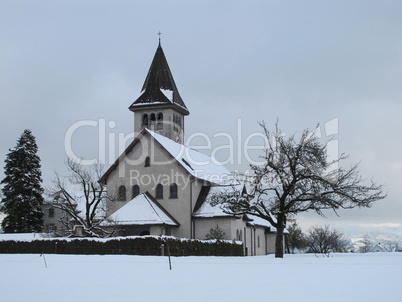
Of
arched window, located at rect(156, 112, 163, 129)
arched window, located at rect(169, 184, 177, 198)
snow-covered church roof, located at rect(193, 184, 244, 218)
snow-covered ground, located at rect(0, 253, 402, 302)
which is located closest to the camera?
snow-covered ground, located at rect(0, 253, 402, 302)

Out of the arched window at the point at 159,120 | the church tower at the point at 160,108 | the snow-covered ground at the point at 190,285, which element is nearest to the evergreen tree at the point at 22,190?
the church tower at the point at 160,108

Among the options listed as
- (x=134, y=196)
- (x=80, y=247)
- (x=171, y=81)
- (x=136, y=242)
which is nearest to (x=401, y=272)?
(x=136, y=242)

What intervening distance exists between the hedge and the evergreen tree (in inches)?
801

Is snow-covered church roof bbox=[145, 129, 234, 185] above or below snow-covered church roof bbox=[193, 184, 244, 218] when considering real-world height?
above

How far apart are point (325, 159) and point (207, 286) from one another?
2072 cm

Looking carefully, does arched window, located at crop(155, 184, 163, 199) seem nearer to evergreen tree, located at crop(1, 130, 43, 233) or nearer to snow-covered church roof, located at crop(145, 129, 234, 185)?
snow-covered church roof, located at crop(145, 129, 234, 185)

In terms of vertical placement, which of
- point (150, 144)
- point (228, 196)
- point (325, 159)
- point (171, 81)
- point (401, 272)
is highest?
point (171, 81)

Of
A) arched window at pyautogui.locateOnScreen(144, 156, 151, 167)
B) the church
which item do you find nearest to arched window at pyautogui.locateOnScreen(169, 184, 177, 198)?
the church

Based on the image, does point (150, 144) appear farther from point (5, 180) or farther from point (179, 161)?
point (5, 180)

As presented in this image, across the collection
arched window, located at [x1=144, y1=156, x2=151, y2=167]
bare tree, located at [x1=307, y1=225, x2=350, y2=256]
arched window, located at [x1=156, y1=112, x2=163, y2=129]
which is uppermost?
arched window, located at [x1=156, y1=112, x2=163, y2=129]

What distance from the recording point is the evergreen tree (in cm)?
5772

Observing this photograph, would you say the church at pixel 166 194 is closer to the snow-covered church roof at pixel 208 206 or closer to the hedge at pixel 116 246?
the snow-covered church roof at pixel 208 206

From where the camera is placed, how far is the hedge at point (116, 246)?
32.5 metres

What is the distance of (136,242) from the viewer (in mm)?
32656
